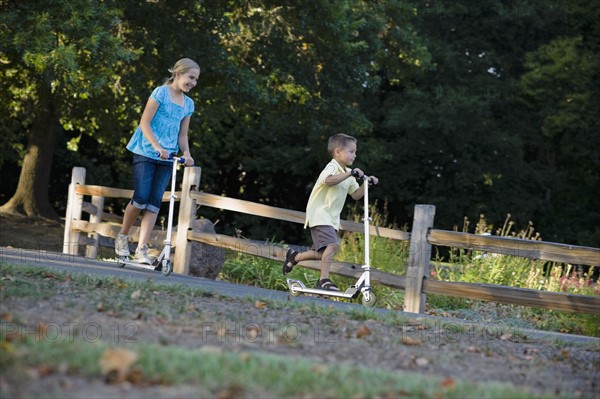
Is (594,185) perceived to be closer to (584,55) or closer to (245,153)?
(584,55)

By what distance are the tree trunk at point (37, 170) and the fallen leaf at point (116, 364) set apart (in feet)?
56.0

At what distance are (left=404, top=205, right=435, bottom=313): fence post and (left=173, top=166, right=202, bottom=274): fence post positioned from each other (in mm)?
2994

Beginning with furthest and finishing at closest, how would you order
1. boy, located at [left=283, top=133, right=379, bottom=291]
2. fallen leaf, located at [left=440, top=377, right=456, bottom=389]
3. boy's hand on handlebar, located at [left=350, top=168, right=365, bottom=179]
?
boy, located at [left=283, top=133, right=379, bottom=291], boy's hand on handlebar, located at [left=350, top=168, right=365, bottom=179], fallen leaf, located at [left=440, top=377, right=456, bottom=389]

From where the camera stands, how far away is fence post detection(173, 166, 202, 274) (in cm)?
1114

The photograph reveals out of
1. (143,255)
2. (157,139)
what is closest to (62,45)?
(157,139)

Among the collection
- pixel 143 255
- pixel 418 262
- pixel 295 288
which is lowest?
pixel 295 288

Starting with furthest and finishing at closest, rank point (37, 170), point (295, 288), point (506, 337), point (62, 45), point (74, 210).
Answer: point (37, 170)
point (62, 45)
point (74, 210)
point (295, 288)
point (506, 337)

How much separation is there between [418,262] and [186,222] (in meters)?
3.13

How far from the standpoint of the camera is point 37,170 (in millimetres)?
21422

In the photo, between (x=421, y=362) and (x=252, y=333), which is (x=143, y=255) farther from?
(x=421, y=362)

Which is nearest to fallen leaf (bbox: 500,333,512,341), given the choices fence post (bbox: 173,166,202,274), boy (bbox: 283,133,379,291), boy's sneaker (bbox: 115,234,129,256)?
boy (bbox: 283,133,379,291)

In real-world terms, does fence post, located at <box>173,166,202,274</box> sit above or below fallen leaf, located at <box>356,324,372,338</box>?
above

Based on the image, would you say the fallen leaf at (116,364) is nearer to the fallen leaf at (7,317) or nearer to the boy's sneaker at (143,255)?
the fallen leaf at (7,317)

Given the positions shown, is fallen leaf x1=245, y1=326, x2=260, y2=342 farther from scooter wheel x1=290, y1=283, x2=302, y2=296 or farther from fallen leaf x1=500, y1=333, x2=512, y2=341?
scooter wheel x1=290, y1=283, x2=302, y2=296
